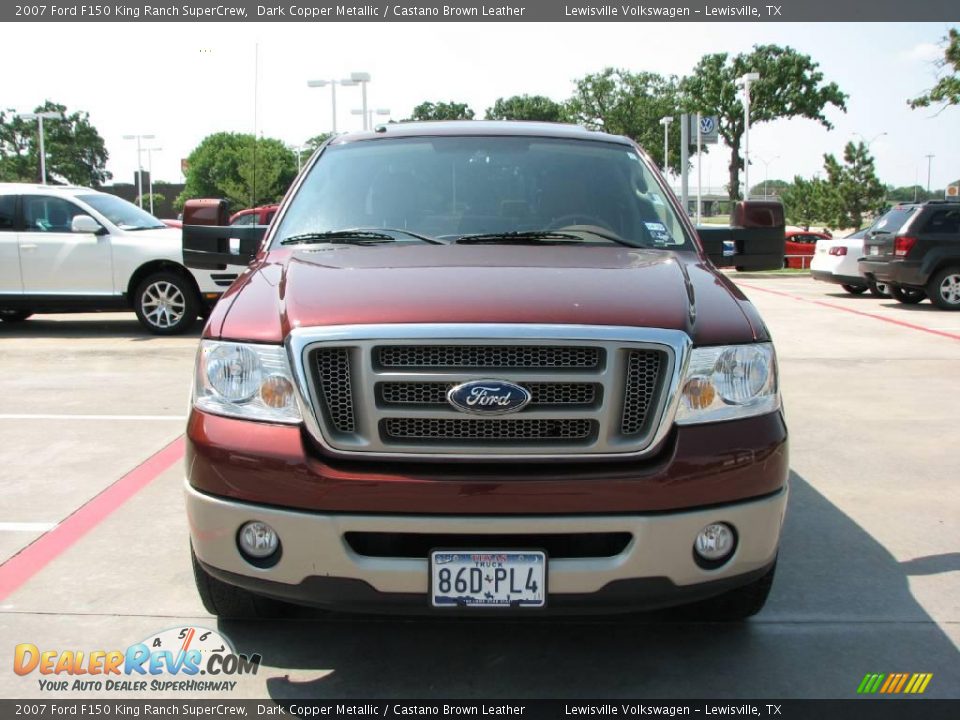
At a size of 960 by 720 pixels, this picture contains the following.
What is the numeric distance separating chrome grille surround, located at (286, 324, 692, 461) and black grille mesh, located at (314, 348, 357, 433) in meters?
0.02

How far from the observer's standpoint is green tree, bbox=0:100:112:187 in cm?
8169

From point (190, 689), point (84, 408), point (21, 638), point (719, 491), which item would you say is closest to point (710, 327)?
point (719, 491)

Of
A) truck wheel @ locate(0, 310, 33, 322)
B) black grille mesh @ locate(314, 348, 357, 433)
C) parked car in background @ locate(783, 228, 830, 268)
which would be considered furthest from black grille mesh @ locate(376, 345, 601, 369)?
parked car in background @ locate(783, 228, 830, 268)

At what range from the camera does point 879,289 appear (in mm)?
17562

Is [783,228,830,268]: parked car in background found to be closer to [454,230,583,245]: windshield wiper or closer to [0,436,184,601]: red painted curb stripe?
[0,436,184,601]: red painted curb stripe

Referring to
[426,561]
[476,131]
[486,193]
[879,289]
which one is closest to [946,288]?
[879,289]

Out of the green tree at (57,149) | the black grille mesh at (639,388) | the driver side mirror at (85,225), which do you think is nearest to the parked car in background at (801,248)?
the driver side mirror at (85,225)

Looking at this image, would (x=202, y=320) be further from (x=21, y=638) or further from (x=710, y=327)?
(x=710, y=327)

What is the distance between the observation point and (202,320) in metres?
13.4

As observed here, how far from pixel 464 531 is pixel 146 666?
132 cm

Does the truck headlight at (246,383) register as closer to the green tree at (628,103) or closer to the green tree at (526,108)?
the green tree at (628,103)

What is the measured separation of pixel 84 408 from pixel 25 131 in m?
89.0

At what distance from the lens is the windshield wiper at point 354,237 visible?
156 inches

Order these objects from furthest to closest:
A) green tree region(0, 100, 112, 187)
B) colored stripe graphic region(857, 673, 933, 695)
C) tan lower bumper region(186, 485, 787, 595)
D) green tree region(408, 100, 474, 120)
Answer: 1. green tree region(0, 100, 112, 187)
2. green tree region(408, 100, 474, 120)
3. colored stripe graphic region(857, 673, 933, 695)
4. tan lower bumper region(186, 485, 787, 595)
